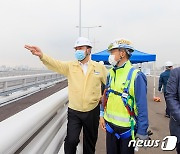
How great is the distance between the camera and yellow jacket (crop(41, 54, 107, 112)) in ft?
12.6

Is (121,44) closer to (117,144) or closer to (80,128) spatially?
(117,144)

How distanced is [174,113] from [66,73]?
1862 millimetres

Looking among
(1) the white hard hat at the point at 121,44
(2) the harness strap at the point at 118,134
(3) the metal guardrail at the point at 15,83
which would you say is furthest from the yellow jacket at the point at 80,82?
(3) the metal guardrail at the point at 15,83

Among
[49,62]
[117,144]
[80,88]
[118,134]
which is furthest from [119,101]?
[49,62]

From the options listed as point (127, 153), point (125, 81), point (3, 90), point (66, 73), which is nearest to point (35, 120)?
point (125, 81)

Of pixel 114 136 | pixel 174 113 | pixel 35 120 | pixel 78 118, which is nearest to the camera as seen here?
pixel 35 120

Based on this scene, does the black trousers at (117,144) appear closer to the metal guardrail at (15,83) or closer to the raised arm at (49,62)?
A: the raised arm at (49,62)

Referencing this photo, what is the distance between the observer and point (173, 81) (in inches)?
119

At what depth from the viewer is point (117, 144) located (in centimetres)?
319

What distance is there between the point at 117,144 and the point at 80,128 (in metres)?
0.89

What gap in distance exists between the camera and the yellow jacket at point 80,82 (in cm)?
383

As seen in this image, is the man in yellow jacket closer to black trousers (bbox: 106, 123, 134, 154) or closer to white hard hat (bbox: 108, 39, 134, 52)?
black trousers (bbox: 106, 123, 134, 154)

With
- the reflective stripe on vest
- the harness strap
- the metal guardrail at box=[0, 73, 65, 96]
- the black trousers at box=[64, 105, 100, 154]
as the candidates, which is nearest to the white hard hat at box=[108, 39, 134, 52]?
the reflective stripe on vest

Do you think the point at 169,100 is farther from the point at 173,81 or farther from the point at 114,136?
the point at 114,136
